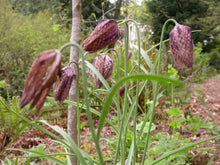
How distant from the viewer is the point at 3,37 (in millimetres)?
3664

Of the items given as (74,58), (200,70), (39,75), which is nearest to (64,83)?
(39,75)

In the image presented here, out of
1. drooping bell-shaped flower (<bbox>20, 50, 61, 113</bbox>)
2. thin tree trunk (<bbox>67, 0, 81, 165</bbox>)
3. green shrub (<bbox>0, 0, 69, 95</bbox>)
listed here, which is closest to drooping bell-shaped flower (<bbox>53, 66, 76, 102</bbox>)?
drooping bell-shaped flower (<bbox>20, 50, 61, 113</bbox>)

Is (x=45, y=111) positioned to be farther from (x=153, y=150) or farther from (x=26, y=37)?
(x=26, y=37)

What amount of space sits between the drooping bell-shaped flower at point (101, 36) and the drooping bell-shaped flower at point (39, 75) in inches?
7.4

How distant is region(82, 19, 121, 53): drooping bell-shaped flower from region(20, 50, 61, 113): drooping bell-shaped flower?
0.19 metres

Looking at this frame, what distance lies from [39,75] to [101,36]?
0.24 meters

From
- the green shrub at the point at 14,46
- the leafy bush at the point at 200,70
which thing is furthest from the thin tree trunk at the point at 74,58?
the green shrub at the point at 14,46

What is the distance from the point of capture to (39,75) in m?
0.39

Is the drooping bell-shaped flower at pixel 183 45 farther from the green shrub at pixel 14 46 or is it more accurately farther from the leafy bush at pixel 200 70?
the green shrub at pixel 14 46

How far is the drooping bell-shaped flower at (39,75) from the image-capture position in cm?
38

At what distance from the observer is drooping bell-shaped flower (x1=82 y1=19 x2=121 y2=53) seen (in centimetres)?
56

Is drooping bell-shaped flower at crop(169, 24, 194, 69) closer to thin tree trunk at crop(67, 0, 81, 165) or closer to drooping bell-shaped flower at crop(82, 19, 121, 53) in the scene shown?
drooping bell-shaped flower at crop(82, 19, 121, 53)

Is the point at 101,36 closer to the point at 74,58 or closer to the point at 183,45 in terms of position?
the point at 183,45

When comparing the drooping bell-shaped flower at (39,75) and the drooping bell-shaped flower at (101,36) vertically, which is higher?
the drooping bell-shaped flower at (101,36)
